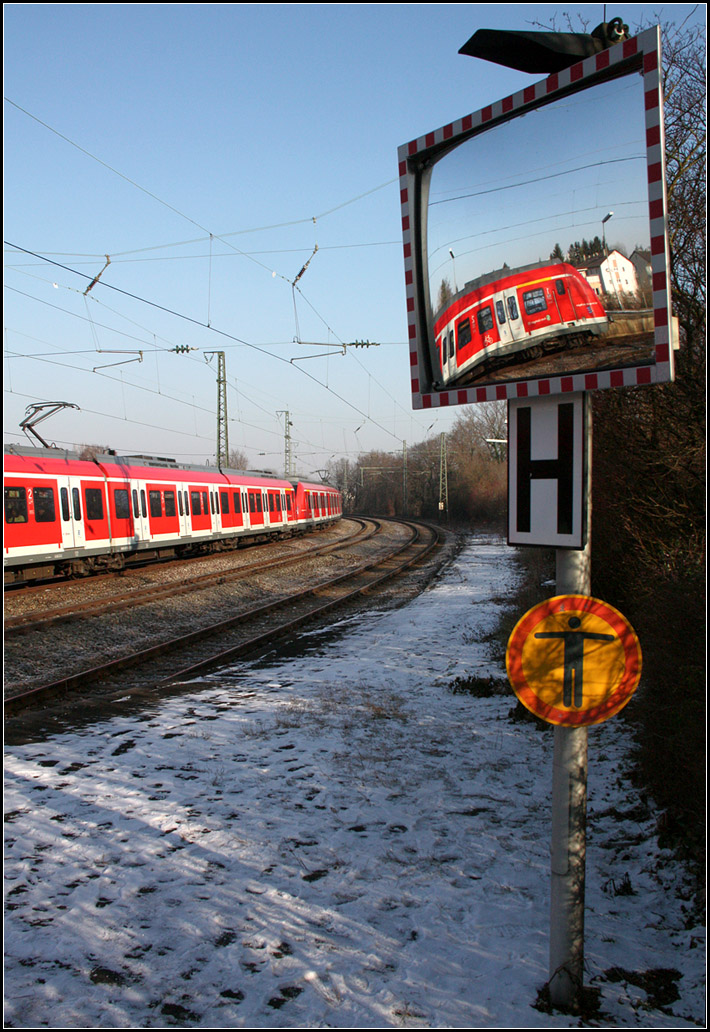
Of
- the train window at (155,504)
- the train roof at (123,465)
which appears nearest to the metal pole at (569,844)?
the train roof at (123,465)

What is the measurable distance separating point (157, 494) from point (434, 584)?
31.5 feet

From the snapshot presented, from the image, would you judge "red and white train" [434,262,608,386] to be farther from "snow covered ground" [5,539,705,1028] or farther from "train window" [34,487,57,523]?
"train window" [34,487,57,523]

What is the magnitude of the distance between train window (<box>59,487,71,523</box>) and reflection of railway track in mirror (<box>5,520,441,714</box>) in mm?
4328

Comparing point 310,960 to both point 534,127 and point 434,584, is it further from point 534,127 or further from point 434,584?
point 434,584

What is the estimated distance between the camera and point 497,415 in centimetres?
5778

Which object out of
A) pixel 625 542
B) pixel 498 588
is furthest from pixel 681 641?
pixel 498 588

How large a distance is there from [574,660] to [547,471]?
0.82 meters

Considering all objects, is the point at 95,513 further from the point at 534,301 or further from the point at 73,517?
the point at 534,301

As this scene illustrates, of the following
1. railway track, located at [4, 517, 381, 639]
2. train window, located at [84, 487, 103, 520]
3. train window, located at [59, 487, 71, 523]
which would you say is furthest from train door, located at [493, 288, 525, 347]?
train window, located at [84, 487, 103, 520]

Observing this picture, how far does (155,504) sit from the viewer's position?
68.0ft

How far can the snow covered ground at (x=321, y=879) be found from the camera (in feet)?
9.53

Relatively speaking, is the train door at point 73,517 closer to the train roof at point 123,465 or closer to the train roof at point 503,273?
the train roof at point 123,465

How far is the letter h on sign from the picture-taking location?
8.82ft

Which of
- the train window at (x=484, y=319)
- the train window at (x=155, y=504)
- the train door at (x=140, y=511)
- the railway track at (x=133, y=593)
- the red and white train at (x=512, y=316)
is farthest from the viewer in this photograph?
the train window at (x=155, y=504)
